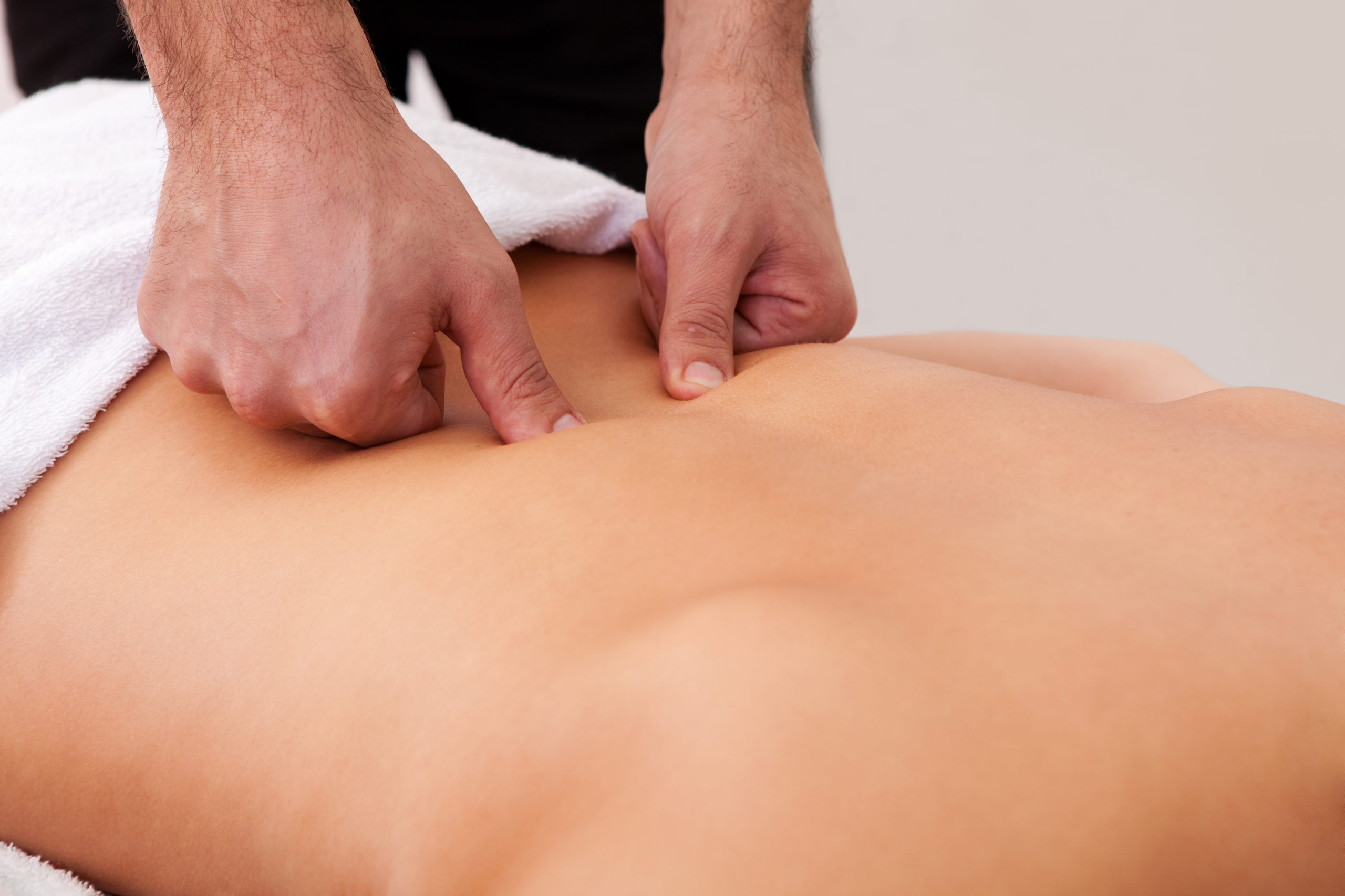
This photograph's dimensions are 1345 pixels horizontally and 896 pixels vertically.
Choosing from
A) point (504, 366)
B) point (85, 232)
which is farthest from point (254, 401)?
point (85, 232)

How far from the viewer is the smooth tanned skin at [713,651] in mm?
463

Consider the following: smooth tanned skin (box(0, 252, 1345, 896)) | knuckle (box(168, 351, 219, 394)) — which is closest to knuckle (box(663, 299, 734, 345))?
smooth tanned skin (box(0, 252, 1345, 896))

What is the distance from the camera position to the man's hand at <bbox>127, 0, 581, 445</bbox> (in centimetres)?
75

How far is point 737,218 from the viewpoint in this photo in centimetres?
99

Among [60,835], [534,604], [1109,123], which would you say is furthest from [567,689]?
[1109,123]

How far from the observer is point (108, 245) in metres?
0.89

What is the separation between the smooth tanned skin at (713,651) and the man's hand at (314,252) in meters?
0.06

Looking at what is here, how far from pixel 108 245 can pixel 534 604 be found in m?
0.61

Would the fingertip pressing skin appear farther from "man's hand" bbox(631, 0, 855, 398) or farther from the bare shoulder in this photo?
the bare shoulder

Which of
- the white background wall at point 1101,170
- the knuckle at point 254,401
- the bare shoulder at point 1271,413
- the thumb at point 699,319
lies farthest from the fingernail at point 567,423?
the white background wall at point 1101,170

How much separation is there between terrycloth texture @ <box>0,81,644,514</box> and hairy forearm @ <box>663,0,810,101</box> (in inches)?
7.2

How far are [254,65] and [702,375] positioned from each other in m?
0.47

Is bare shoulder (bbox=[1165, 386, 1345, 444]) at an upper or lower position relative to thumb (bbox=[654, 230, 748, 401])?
upper

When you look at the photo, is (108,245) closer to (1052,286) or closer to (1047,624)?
(1047,624)
